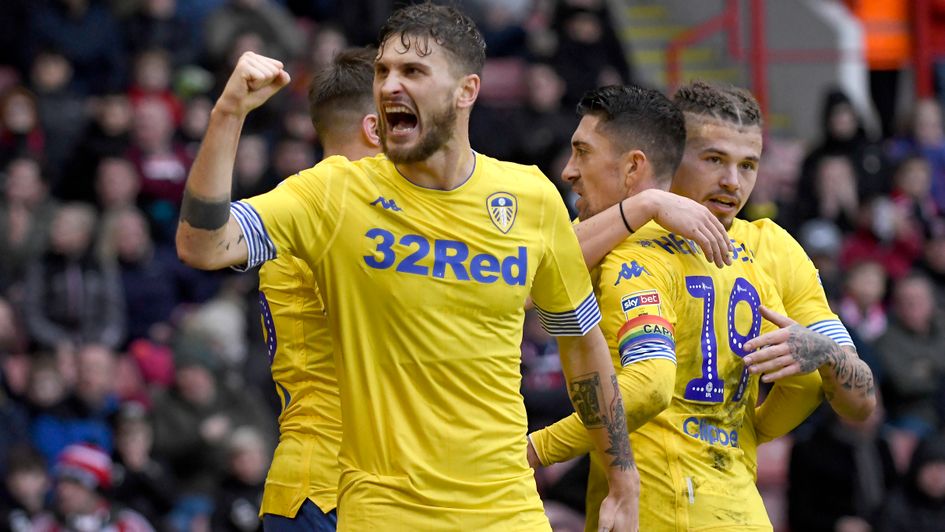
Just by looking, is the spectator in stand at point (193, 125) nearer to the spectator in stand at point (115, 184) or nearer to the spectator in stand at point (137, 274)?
the spectator in stand at point (115, 184)

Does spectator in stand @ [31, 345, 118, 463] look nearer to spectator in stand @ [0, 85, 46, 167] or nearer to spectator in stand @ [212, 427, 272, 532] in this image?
spectator in stand @ [212, 427, 272, 532]

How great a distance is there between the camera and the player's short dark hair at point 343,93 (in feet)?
21.4

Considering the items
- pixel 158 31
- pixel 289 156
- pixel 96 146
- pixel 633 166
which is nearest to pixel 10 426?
pixel 96 146

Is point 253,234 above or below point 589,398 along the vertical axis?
above

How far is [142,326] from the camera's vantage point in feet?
39.3

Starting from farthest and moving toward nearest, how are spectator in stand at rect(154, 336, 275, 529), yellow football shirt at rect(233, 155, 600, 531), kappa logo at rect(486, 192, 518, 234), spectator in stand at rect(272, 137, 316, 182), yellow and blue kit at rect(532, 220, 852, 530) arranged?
spectator in stand at rect(272, 137, 316, 182)
spectator in stand at rect(154, 336, 275, 529)
yellow and blue kit at rect(532, 220, 852, 530)
kappa logo at rect(486, 192, 518, 234)
yellow football shirt at rect(233, 155, 600, 531)

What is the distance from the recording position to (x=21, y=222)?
11.8 metres

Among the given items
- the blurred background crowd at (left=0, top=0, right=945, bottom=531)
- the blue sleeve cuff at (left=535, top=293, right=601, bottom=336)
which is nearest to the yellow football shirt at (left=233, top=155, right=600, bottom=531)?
the blue sleeve cuff at (left=535, top=293, right=601, bottom=336)

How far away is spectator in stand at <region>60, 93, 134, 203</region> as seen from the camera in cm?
1241

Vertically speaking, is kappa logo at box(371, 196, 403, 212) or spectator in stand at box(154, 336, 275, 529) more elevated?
kappa logo at box(371, 196, 403, 212)

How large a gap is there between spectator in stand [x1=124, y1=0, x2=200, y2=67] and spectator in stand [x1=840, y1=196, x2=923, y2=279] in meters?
6.04

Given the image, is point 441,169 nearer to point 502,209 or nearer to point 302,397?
point 502,209

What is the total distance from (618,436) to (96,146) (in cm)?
780

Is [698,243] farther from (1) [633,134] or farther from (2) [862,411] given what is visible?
(2) [862,411]
